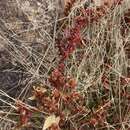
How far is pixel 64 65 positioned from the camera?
2545 mm

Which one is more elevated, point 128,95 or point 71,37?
point 71,37

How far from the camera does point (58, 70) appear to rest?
244cm

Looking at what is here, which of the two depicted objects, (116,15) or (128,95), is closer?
(128,95)

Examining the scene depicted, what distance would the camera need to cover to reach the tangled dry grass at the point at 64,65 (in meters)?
2.39

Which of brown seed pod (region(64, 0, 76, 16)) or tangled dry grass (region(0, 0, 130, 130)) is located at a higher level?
brown seed pod (region(64, 0, 76, 16))

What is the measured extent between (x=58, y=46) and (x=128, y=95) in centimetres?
50

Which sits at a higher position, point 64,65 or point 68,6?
point 68,6

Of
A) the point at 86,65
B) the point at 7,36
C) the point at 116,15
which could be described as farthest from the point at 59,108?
the point at 116,15

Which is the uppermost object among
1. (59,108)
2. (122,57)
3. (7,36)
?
(7,36)

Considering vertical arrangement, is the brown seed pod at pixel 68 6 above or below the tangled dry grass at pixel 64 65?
above

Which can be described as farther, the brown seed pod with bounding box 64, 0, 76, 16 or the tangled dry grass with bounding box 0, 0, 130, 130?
the brown seed pod with bounding box 64, 0, 76, 16

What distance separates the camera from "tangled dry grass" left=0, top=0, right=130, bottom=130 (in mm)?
2387

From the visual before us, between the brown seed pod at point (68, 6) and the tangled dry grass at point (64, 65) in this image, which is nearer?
the tangled dry grass at point (64, 65)

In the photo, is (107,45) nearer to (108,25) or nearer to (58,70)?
(108,25)
